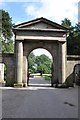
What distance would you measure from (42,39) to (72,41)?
97.0ft

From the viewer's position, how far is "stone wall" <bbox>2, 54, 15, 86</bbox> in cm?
3441

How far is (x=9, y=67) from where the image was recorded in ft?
114

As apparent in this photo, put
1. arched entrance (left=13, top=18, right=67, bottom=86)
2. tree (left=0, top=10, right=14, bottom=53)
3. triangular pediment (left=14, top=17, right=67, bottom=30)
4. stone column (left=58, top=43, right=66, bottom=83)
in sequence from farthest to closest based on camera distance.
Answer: tree (left=0, top=10, right=14, bottom=53)
stone column (left=58, top=43, right=66, bottom=83)
triangular pediment (left=14, top=17, right=67, bottom=30)
arched entrance (left=13, top=18, right=67, bottom=86)

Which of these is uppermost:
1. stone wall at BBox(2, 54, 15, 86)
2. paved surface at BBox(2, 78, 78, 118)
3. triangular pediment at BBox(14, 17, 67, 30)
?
triangular pediment at BBox(14, 17, 67, 30)

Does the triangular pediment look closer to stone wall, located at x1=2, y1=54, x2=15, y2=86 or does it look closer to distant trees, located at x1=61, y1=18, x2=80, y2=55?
stone wall, located at x1=2, y1=54, x2=15, y2=86

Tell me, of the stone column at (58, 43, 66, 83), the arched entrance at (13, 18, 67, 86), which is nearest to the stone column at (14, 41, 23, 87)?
the arched entrance at (13, 18, 67, 86)

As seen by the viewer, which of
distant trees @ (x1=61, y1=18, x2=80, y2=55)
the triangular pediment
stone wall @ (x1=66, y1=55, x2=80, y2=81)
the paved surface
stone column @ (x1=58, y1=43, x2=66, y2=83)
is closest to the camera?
the paved surface

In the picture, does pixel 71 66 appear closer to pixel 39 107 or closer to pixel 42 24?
pixel 42 24

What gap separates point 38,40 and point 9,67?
454 centimetres

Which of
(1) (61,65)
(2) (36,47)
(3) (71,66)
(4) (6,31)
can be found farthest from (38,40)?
(4) (6,31)

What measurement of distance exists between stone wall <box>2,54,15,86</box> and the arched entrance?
86 cm

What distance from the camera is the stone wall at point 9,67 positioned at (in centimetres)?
3441

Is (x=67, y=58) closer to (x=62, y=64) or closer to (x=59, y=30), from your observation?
(x=62, y=64)

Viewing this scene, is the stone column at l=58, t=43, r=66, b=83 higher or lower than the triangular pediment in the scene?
lower
